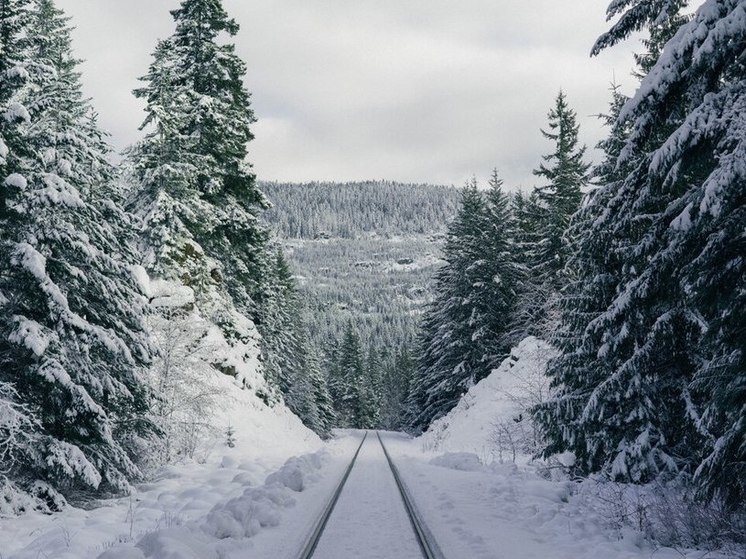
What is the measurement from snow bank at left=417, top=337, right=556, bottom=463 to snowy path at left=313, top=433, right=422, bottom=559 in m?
8.82

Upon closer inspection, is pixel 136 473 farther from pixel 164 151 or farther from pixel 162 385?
pixel 164 151

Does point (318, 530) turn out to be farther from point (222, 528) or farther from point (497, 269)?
point (497, 269)

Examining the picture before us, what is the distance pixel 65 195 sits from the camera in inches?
412

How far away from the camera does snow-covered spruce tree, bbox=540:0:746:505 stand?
19.3 ft

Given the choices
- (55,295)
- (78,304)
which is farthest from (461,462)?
(55,295)

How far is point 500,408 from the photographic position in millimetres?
25266

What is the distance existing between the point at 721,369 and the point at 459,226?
99.1 feet

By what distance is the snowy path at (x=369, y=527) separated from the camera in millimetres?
7312

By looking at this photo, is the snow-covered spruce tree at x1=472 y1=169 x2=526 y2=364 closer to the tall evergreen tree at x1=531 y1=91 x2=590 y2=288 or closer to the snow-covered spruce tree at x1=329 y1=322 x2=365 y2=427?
the tall evergreen tree at x1=531 y1=91 x2=590 y2=288

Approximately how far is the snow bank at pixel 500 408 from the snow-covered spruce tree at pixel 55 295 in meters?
13.7

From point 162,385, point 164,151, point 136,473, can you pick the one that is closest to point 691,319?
point 136,473

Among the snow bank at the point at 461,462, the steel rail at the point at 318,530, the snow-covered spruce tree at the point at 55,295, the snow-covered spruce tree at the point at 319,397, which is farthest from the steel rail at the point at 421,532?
the snow-covered spruce tree at the point at 319,397

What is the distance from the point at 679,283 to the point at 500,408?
61.0 feet

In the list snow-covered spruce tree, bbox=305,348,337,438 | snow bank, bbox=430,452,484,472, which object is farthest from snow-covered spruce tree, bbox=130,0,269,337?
snow-covered spruce tree, bbox=305,348,337,438
